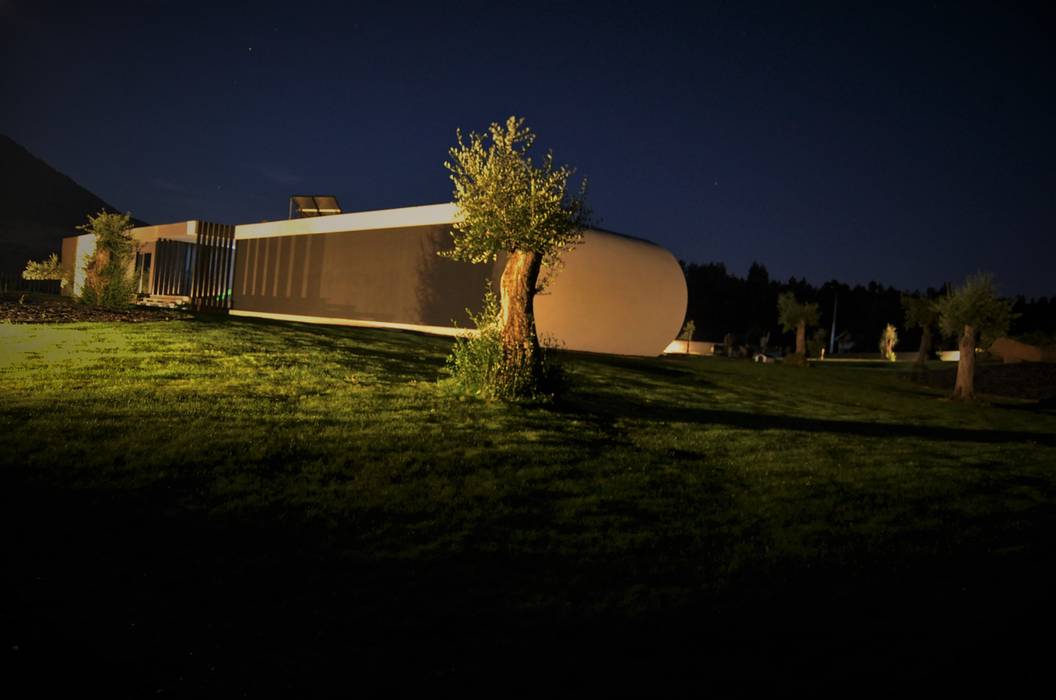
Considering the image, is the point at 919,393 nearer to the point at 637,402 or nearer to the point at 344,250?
the point at 637,402

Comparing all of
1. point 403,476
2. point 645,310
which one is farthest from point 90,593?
point 645,310

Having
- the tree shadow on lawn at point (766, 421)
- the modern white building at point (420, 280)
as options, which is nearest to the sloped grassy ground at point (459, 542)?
the tree shadow on lawn at point (766, 421)

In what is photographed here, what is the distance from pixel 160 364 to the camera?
572 inches

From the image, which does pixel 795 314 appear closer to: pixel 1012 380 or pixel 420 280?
pixel 1012 380

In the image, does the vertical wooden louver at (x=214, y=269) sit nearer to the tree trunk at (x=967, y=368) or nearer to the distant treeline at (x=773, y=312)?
the tree trunk at (x=967, y=368)

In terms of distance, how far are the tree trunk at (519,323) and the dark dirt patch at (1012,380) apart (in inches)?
1061

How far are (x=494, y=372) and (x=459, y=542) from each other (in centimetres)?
776

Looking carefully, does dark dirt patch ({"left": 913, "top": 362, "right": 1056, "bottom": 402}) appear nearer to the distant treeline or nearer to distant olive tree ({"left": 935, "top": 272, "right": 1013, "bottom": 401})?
distant olive tree ({"left": 935, "top": 272, "right": 1013, "bottom": 401})

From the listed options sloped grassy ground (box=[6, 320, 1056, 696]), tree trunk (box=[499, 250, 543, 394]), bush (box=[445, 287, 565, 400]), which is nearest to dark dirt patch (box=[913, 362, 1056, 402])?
sloped grassy ground (box=[6, 320, 1056, 696])

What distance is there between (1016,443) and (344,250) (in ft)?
93.6

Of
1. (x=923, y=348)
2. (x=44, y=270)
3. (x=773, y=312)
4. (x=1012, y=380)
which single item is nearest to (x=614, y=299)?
(x=1012, y=380)

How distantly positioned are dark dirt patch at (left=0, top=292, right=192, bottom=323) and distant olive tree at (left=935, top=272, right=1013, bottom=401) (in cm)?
2884

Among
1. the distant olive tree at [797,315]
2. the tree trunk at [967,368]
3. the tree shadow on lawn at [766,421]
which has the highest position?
the distant olive tree at [797,315]

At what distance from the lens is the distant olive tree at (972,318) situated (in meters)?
29.5
